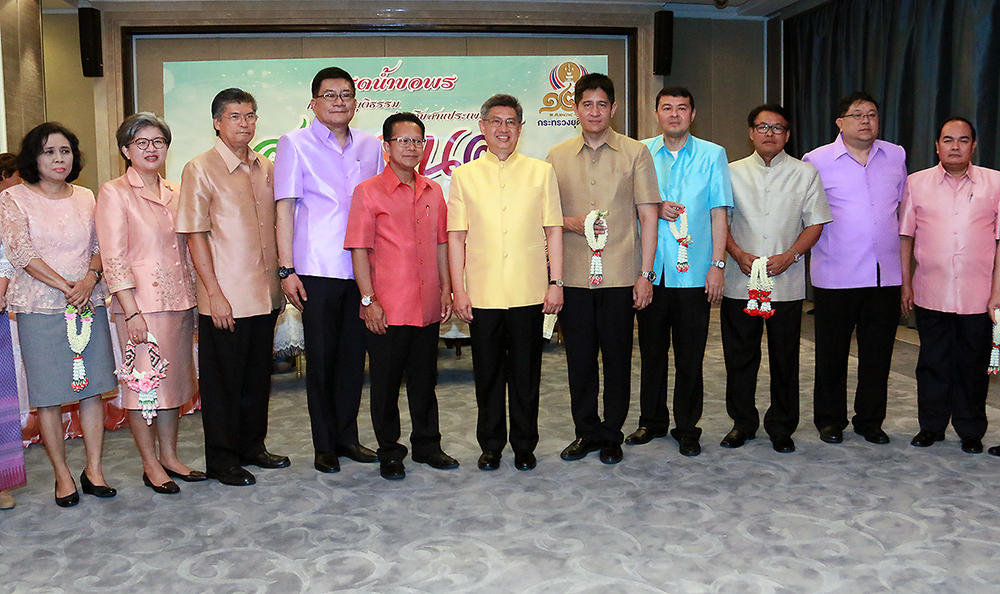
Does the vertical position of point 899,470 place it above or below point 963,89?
below

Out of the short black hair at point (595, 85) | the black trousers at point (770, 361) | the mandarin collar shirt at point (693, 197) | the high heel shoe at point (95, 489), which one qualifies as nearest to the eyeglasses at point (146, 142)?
the high heel shoe at point (95, 489)

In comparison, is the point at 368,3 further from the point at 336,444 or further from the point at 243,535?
the point at 243,535

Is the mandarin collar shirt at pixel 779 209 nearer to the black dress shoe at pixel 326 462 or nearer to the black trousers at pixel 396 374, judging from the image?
the black trousers at pixel 396 374

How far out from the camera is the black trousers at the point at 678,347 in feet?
11.9

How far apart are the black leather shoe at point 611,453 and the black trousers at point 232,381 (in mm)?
1492

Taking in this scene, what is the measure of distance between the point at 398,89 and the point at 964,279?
5.87 m

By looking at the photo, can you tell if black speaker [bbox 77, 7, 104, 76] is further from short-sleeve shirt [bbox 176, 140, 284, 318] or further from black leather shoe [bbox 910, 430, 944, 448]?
black leather shoe [bbox 910, 430, 944, 448]

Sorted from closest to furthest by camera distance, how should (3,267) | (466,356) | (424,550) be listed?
(424,550)
(3,267)
(466,356)

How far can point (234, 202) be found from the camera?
323 centimetres

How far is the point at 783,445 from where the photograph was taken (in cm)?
362

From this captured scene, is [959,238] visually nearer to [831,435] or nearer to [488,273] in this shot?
[831,435]

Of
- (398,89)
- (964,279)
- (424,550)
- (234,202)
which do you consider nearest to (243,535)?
(424,550)

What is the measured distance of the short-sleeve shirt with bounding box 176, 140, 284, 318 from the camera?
3.14 m

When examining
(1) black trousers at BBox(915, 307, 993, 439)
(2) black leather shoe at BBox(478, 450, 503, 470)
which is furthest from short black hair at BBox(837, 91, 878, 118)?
(2) black leather shoe at BBox(478, 450, 503, 470)
